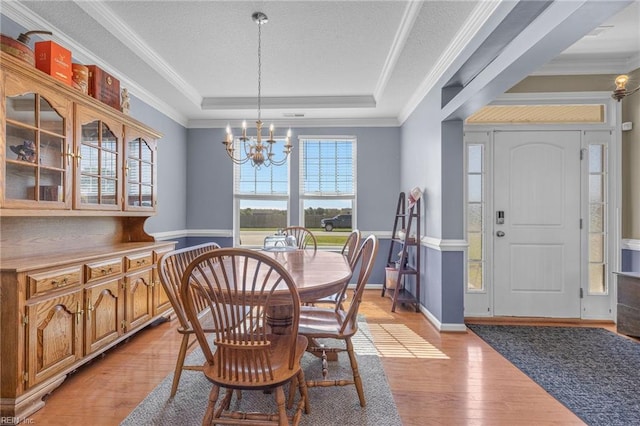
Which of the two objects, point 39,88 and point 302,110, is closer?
point 39,88

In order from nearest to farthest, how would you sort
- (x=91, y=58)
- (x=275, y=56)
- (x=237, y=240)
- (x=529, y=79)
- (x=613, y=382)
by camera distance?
(x=613, y=382) < (x=91, y=58) < (x=275, y=56) < (x=529, y=79) < (x=237, y=240)

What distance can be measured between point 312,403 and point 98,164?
7.82 ft

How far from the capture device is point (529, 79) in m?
3.21

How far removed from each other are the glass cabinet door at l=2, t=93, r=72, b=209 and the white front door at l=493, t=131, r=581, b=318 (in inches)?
152

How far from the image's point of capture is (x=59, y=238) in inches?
92.9

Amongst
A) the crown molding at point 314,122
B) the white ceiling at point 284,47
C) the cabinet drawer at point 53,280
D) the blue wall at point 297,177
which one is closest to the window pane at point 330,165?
the blue wall at point 297,177

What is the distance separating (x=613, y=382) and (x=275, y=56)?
3722mm

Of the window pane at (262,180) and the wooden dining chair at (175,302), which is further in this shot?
the window pane at (262,180)

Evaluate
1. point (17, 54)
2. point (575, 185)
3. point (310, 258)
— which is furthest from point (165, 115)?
point (575, 185)

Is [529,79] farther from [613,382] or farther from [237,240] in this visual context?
[237,240]

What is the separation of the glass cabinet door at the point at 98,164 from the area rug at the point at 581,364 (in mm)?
3494

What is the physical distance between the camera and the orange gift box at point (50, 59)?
203 cm

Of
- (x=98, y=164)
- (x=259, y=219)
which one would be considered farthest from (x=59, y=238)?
(x=259, y=219)

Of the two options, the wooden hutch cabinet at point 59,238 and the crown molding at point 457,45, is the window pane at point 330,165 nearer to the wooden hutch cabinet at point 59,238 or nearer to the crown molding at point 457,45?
the crown molding at point 457,45
